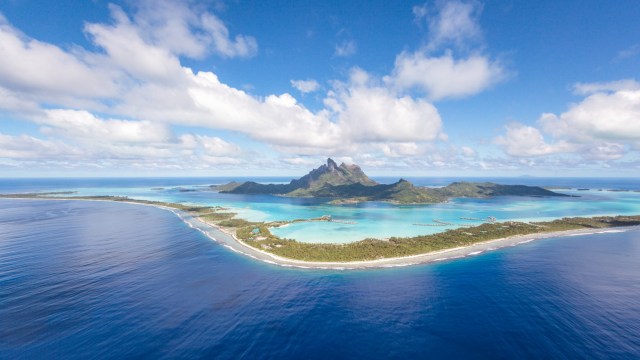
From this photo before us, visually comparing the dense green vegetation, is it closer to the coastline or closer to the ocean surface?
the coastline

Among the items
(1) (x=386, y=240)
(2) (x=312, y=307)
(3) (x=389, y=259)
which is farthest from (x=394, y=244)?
(2) (x=312, y=307)

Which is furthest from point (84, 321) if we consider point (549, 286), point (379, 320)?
point (549, 286)

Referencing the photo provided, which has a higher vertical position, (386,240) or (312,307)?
(386,240)

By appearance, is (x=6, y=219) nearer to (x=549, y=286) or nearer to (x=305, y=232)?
(x=305, y=232)

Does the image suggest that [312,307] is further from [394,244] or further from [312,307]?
[394,244]

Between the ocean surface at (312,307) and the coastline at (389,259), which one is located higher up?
the coastline at (389,259)

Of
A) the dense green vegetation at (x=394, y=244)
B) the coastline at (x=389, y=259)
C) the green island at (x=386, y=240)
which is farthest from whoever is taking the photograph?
the green island at (x=386, y=240)

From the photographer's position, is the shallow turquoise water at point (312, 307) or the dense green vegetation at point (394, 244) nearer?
the shallow turquoise water at point (312, 307)

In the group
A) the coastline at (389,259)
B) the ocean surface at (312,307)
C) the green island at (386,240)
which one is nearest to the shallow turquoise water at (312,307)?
the ocean surface at (312,307)

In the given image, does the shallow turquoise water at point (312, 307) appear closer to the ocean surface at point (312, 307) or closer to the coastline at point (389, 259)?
the ocean surface at point (312, 307)
